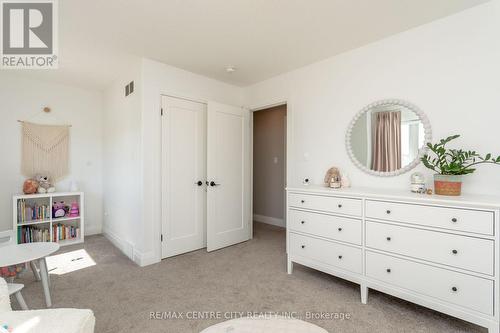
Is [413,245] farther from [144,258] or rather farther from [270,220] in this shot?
[270,220]

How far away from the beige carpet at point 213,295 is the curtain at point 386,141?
1.24 meters

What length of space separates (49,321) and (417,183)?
8.48ft

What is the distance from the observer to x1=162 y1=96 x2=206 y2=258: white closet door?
311cm

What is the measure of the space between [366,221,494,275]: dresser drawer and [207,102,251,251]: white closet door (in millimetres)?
2023

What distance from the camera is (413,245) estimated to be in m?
1.85

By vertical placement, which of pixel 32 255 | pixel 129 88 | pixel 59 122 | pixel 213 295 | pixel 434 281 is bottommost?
pixel 213 295

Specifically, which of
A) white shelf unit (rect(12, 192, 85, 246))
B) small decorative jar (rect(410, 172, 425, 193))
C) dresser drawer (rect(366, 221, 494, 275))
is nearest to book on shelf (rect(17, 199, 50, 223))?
white shelf unit (rect(12, 192, 85, 246))

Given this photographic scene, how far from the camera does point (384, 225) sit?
78.3 inches

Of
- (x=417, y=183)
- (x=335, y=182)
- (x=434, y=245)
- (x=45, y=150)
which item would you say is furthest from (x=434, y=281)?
(x=45, y=150)

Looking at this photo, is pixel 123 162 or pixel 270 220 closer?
pixel 123 162

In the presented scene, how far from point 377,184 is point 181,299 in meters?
2.21

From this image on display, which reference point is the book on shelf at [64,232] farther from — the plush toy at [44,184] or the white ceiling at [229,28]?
the white ceiling at [229,28]

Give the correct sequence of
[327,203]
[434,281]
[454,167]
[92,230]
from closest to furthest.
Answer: [434,281]
[454,167]
[327,203]
[92,230]

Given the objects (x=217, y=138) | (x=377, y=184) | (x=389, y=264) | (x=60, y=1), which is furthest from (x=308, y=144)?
(x=60, y=1)
